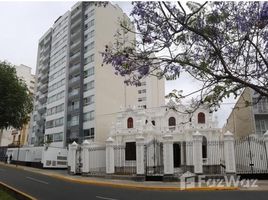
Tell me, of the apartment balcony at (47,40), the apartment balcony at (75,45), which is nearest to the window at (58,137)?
the apartment balcony at (75,45)

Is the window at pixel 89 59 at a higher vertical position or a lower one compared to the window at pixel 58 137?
higher

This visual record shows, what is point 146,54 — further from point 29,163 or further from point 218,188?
point 29,163

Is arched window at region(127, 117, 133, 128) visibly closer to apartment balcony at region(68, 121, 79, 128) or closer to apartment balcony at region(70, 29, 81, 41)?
apartment balcony at region(68, 121, 79, 128)

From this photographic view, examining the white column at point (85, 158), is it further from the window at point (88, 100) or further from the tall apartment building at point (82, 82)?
the window at point (88, 100)

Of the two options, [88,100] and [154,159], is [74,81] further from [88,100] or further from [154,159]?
[154,159]

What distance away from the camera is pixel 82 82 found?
50.8m

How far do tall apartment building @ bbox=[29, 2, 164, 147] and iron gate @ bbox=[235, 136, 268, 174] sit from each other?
2713 cm

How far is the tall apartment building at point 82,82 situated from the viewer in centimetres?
4731

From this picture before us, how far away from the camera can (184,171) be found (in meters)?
21.3

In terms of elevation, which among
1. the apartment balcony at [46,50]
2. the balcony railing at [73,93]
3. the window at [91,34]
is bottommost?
the balcony railing at [73,93]

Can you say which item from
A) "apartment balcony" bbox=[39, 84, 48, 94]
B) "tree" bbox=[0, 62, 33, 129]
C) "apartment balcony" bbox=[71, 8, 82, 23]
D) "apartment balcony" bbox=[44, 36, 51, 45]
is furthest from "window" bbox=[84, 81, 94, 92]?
"tree" bbox=[0, 62, 33, 129]

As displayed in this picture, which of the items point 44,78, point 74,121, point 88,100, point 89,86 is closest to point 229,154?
point 88,100

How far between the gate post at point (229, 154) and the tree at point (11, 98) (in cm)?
1213

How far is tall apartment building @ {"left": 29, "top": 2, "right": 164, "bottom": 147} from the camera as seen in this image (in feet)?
155
